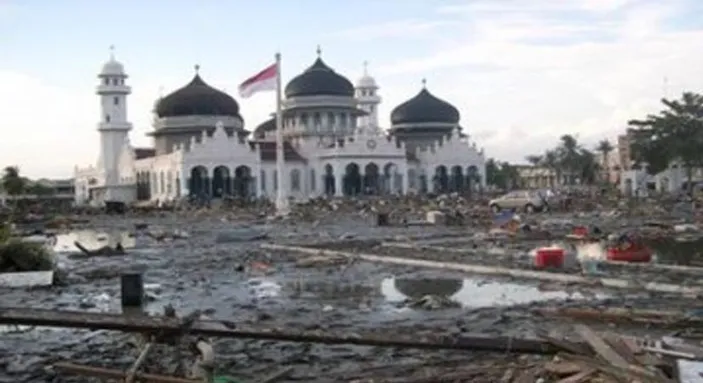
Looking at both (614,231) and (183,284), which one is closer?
(183,284)

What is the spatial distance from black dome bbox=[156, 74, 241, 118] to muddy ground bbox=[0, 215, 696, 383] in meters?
65.8

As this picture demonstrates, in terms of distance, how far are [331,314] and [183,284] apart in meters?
6.40

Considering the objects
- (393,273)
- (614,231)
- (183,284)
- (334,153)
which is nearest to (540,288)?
(393,273)

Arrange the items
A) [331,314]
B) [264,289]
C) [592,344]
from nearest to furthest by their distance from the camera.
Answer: [592,344] → [331,314] → [264,289]

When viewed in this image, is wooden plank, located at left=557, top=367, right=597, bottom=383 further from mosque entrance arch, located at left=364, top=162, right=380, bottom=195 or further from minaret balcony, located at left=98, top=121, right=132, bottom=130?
minaret balcony, located at left=98, top=121, right=132, bottom=130

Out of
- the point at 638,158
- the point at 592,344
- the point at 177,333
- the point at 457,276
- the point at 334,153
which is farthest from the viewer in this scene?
the point at 334,153

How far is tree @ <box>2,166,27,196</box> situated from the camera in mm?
76500

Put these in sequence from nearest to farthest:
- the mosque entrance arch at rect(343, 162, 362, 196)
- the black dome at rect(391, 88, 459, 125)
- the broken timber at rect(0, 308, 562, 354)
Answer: the broken timber at rect(0, 308, 562, 354)
the mosque entrance arch at rect(343, 162, 362, 196)
the black dome at rect(391, 88, 459, 125)

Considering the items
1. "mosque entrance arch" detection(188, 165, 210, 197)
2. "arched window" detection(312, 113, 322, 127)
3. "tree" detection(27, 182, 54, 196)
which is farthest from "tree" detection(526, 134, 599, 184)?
"tree" detection(27, 182, 54, 196)

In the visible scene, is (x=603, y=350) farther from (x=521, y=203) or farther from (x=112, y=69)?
(x=112, y=69)

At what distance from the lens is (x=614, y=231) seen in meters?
34.1

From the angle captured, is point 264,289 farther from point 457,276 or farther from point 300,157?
point 300,157

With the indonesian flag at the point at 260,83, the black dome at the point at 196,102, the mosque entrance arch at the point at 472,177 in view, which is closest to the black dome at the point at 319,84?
the black dome at the point at 196,102

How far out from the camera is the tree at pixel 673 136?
7306cm
